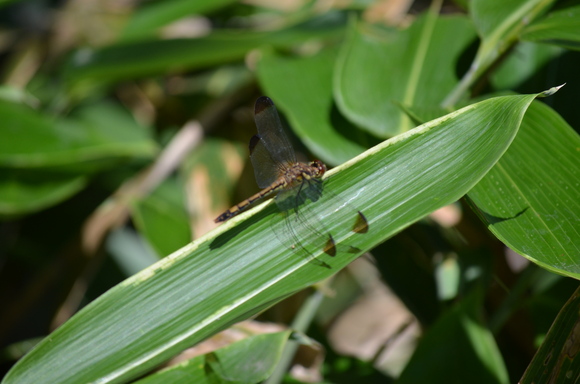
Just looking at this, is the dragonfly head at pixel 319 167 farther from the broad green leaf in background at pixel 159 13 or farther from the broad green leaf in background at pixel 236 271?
the broad green leaf in background at pixel 159 13

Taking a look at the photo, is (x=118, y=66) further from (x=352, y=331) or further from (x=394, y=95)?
(x=352, y=331)

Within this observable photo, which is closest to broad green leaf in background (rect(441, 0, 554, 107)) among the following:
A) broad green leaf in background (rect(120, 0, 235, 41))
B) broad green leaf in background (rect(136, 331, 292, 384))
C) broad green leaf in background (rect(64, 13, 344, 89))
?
broad green leaf in background (rect(136, 331, 292, 384))

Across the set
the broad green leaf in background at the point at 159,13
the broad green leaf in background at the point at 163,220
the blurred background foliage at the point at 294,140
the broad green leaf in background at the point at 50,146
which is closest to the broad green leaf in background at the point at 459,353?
the blurred background foliage at the point at 294,140

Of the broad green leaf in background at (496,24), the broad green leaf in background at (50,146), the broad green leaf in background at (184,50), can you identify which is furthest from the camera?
the broad green leaf in background at (184,50)

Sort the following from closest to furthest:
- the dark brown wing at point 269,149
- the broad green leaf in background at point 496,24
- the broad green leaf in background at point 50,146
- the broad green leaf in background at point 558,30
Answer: the broad green leaf in background at point 558,30 < the broad green leaf in background at point 496,24 < the dark brown wing at point 269,149 < the broad green leaf in background at point 50,146

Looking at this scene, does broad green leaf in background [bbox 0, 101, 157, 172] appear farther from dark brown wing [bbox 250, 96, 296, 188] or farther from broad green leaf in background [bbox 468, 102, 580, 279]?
broad green leaf in background [bbox 468, 102, 580, 279]

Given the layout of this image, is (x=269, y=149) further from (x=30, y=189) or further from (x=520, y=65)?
(x=30, y=189)

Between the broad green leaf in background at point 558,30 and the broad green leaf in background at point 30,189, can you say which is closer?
the broad green leaf in background at point 558,30
